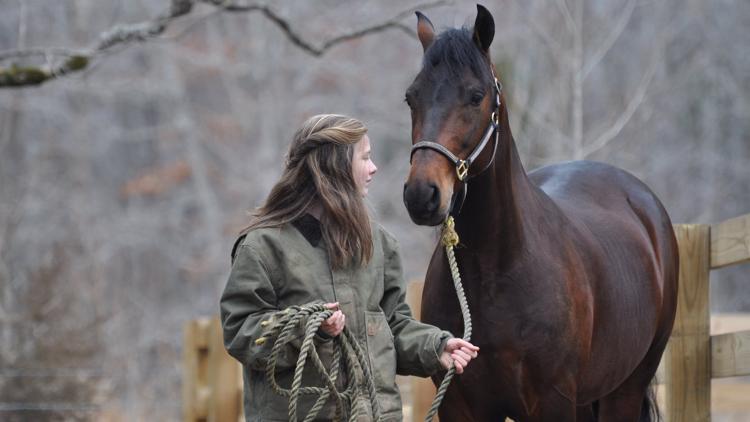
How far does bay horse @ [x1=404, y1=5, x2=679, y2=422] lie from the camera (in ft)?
11.9

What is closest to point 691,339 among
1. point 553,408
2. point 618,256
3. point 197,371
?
point 618,256

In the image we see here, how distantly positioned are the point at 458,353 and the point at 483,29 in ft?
3.90

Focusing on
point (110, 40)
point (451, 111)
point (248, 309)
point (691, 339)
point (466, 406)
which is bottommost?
point (691, 339)

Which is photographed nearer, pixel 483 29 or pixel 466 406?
pixel 483 29

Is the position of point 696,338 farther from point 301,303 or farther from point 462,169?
point 301,303

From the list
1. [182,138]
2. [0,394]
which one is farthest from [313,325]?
[182,138]

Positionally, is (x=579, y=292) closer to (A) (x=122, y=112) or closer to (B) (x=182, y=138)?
(B) (x=182, y=138)

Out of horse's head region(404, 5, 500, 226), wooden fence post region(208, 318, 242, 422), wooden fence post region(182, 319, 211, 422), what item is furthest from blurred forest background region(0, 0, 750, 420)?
horse's head region(404, 5, 500, 226)

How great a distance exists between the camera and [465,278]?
399 cm

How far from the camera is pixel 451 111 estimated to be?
363 centimetres

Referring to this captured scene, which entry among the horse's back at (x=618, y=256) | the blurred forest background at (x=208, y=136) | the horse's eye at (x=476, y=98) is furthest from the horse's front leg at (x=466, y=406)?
the blurred forest background at (x=208, y=136)

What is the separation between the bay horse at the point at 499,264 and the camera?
3.63 meters

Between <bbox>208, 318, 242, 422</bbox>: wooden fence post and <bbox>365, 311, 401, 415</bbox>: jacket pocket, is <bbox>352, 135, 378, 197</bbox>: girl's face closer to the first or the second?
<bbox>365, 311, 401, 415</bbox>: jacket pocket

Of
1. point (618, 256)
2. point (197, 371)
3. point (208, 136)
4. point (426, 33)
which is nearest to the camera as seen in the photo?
point (426, 33)
